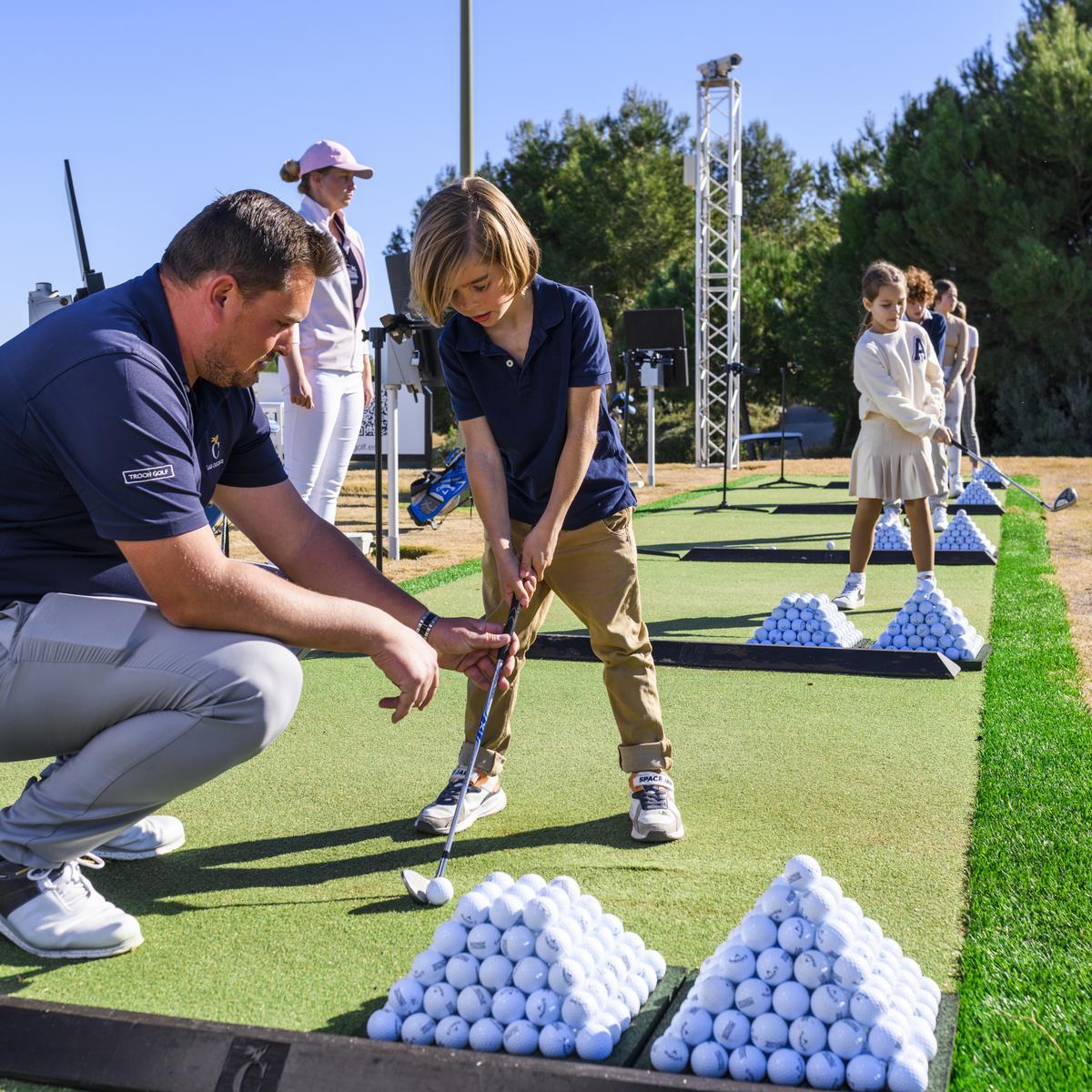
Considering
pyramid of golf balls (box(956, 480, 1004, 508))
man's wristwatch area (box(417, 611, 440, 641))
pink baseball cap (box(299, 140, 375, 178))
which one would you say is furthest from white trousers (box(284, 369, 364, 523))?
pyramid of golf balls (box(956, 480, 1004, 508))

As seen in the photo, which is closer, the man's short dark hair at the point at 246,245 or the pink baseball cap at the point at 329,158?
the man's short dark hair at the point at 246,245

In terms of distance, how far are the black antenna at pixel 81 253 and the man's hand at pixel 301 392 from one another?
1064mm

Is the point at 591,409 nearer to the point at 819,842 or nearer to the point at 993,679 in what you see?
the point at 819,842

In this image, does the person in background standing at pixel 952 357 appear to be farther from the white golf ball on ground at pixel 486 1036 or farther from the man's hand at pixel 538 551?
the white golf ball on ground at pixel 486 1036

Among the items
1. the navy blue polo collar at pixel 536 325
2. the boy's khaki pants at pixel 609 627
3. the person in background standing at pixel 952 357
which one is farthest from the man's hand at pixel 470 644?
the person in background standing at pixel 952 357

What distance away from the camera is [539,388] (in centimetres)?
311

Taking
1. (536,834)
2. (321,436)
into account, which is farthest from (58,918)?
(321,436)

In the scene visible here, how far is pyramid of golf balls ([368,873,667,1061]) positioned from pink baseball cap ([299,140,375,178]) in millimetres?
3930

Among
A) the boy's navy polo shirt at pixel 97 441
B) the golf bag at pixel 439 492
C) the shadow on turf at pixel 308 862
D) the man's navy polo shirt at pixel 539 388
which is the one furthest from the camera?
the golf bag at pixel 439 492

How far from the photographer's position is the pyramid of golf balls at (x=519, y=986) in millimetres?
1934

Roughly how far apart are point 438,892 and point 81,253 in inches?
162

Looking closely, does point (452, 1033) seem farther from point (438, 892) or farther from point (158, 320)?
point (158, 320)

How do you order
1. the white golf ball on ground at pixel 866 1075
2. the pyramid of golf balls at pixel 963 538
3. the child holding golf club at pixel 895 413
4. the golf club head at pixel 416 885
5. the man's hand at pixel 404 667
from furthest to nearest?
1. the pyramid of golf balls at pixel 963 538
2. the child holding golf club at pixel 895 413
3. the golf club head at pixel 416 885
4. the man's hand at pixel 404 667
5. the white golf ball on ground at pixel 866 1075

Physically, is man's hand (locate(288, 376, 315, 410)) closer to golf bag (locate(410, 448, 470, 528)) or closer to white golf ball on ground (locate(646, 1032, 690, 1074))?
white golf ball on ground (locate(646, 1032, 690, 1074))
